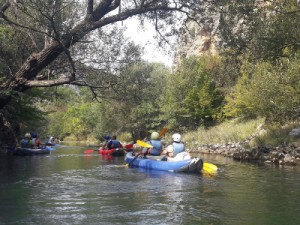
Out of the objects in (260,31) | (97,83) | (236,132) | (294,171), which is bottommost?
(294,171)

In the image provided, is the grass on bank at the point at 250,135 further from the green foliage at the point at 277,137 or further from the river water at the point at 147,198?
the river water at the point at 147,198

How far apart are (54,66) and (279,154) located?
10.6 meters

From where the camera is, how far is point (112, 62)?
1769cm

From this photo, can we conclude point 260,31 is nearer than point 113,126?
Yes

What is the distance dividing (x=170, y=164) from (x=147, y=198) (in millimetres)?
4533

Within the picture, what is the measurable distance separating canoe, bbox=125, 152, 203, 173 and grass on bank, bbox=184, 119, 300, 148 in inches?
302

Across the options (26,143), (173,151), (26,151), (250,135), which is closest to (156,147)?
(173,151)

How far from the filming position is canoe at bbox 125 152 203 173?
497 inches

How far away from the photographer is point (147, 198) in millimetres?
8555

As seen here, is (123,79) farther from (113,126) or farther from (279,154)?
(113,126)

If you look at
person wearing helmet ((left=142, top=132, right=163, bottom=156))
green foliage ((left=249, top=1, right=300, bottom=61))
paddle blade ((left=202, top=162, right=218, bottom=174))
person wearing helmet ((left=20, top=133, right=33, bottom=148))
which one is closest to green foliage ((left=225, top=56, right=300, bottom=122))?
green foliage ((left=249, top=1, right=300, bottom=61))

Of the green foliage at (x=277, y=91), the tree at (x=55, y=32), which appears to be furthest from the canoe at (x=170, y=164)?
the green foliage at (x=277, y=91)

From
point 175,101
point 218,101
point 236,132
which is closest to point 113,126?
point 175,101

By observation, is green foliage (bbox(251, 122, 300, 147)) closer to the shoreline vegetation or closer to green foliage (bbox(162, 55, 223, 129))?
the shoreline vegetation
